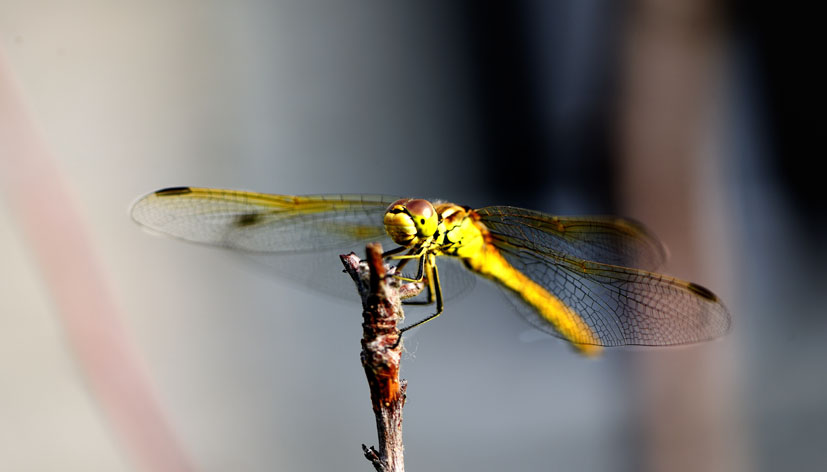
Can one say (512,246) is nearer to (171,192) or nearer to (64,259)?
(171,192)

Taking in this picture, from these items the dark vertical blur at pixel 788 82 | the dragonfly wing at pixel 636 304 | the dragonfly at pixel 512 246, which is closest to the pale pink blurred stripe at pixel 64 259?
the dragonfly at pixel 512 246

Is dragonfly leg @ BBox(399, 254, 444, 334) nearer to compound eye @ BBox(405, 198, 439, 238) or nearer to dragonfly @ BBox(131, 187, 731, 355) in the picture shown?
dragonfly @ BBox(131, 187, 731, 355)

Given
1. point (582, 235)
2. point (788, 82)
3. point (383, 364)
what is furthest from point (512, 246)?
point (788, 82)

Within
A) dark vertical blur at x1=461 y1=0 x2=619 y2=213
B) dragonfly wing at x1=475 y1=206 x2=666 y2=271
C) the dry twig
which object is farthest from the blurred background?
the dry twig

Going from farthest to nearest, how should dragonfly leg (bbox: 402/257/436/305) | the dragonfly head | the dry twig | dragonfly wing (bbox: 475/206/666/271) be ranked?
dragonfly wing (bbox: 475/206/666/271) < dragonfly leg (bbox: 402/257/436/305) < the dragonfly head < the dry twig

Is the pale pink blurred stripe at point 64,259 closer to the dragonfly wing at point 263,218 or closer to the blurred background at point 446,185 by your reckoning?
the dragonfly wing at point 263,218

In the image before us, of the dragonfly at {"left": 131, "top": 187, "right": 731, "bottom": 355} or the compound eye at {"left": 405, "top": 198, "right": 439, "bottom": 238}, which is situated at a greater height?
the compound eye at {"left": 405, "top": 198, "right": 439, "bottom": 238}

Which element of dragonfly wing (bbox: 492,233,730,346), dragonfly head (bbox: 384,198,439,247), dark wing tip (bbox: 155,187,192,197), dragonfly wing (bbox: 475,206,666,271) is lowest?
dragonfly wing (bbox: 492,233,730,346)

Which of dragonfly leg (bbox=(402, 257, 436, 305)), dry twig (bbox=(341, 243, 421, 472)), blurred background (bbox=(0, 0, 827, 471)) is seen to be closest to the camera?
dry twig (bbox=(341, 243, 421, 472))
